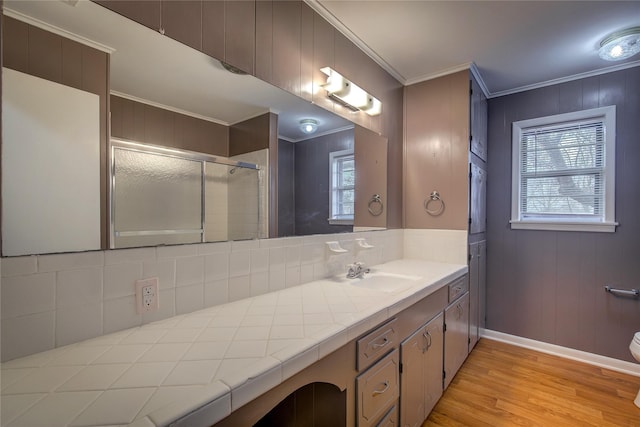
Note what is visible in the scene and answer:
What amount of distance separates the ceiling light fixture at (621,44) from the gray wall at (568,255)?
49 cm

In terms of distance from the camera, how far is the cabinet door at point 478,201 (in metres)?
2.46

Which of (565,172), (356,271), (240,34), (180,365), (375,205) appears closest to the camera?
(180,365)

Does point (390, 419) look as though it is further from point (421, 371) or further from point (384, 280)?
point (384, 280)

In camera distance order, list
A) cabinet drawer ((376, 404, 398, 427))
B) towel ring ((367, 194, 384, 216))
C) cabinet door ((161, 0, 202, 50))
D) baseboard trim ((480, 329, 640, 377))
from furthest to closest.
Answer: baseboard trim ((480, 329, 640, 377))
towel ring ((367, 194, 384, 216))
cabinet drawer ((376, 404, 398, 427))
cabinet door ((161, 0, 202, 50))

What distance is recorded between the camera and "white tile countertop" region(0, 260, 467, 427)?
574 millimetres

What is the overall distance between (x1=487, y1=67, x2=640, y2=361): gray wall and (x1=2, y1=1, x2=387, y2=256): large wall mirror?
207 cm

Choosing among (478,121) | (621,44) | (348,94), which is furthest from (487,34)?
(348,94)

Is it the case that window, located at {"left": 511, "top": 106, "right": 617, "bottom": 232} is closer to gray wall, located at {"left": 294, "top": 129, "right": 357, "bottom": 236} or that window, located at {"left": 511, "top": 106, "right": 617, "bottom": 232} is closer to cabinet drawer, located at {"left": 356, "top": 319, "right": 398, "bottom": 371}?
gray wall, located at {"left": 294, "top": 129, "right": 357, "bottom": 236}

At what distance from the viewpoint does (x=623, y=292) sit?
234cm

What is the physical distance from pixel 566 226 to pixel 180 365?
313 cm

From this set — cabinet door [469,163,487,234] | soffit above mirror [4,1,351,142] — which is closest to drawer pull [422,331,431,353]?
cabinet door [469,163,487,234]

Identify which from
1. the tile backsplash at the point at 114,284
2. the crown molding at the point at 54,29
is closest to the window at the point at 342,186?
the tile backsplash at the point at 114,284

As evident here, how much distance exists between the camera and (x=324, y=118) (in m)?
1.82

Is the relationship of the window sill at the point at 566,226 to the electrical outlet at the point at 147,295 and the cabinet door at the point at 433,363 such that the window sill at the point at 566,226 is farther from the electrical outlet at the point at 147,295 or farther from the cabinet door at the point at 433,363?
the electrical outlet at the point at 147,295
